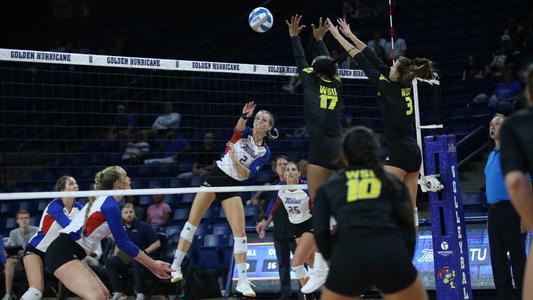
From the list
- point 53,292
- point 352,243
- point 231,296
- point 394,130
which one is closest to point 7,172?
point 53,292

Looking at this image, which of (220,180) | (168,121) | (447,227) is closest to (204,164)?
(168,121)

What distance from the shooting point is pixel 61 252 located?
7359mm

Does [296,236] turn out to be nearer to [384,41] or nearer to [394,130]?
[394,130]

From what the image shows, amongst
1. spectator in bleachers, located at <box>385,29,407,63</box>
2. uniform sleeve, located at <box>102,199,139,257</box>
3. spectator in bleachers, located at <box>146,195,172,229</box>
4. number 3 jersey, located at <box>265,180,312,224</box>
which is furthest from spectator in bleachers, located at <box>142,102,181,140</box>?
uniform sleeve, located at <box>102,199,139,257</box>

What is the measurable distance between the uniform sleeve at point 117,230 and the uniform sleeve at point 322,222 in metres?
2.78

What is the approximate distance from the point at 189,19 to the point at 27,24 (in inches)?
195

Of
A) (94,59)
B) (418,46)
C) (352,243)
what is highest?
(418,46)

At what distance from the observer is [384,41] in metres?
16.2

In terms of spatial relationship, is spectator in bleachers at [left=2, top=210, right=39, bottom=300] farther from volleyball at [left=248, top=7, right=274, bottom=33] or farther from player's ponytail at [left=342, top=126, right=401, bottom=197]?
player's ponytail at [left=342, top=126, right=401, bottom=197]

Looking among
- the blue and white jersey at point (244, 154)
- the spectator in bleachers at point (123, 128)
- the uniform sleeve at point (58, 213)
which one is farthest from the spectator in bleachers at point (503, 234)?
the spectator in bleachers at point (123, 128)

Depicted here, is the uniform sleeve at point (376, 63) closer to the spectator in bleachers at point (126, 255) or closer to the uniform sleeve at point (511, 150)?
the uniform sleeve at point (511, 150)

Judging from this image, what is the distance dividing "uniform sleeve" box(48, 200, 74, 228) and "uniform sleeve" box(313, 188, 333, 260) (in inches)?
173

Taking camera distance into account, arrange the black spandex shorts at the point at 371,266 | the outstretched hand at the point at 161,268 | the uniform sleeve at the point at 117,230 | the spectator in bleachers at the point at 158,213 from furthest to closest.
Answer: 1. the spectator in bleachers at the point at 158,213
2. the uniform sleeve at the point at 117,230
3. the outstretched hand at the point at 161,268
4. the black spandex shorts at the point at 371,266

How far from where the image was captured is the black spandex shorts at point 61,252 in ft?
24.1
